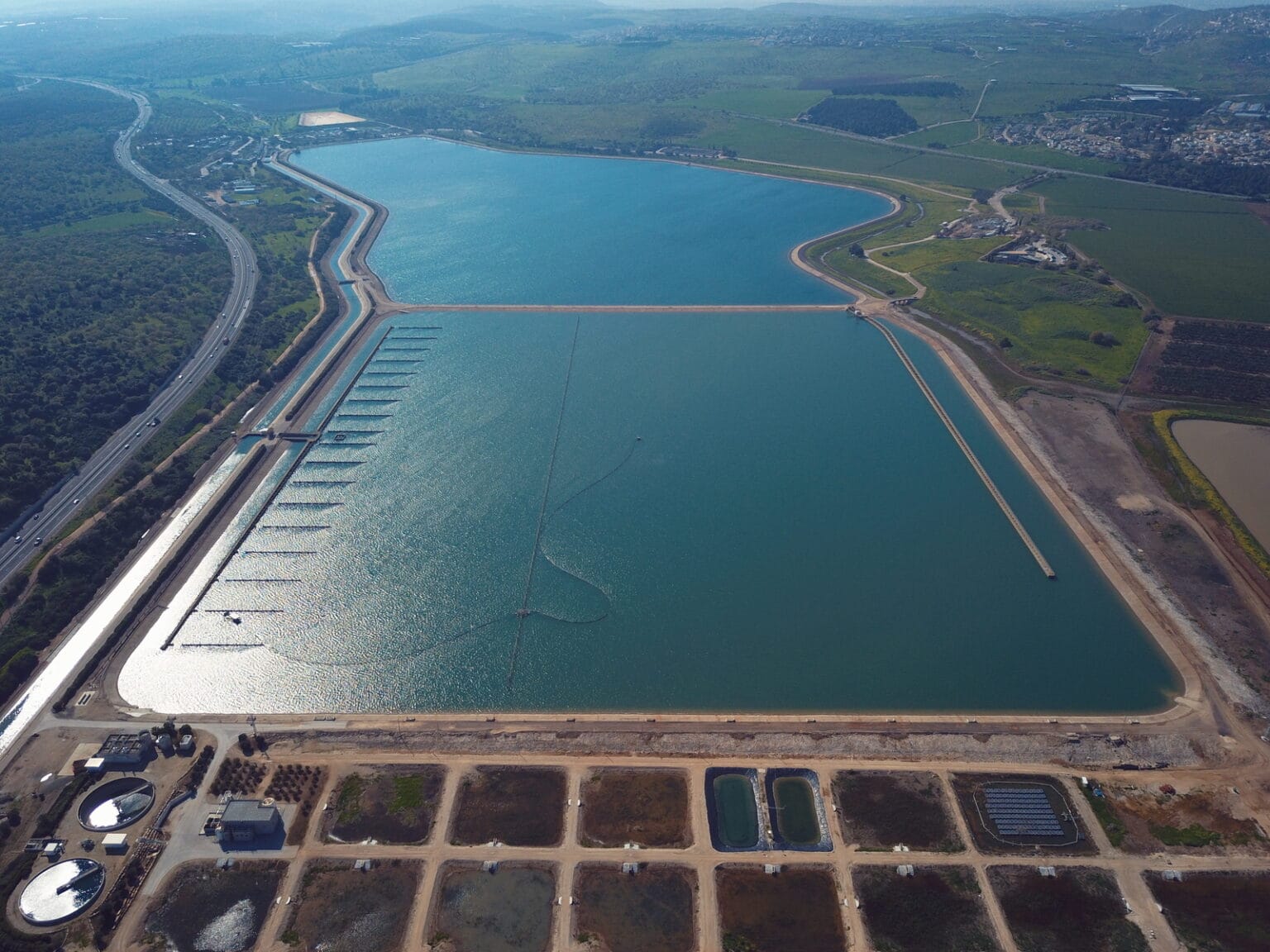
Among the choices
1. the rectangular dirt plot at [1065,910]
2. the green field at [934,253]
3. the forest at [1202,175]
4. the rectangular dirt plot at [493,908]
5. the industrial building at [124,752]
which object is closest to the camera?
the rectangular dirt plot at [1065,910]

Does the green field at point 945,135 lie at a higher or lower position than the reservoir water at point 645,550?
higher

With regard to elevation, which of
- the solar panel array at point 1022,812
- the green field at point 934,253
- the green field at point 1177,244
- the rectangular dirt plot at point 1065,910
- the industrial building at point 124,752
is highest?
the green field at point 1177,244

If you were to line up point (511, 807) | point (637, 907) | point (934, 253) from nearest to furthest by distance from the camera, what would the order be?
point (637, 907) → point (511, 807) → point (934, 253)

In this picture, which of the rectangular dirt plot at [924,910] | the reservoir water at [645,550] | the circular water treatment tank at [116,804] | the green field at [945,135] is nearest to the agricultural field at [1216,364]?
the reservoir water at [645,550]

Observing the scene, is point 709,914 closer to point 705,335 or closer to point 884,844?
point 884,844

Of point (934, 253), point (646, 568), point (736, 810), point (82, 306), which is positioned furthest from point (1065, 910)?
point (82, 306)

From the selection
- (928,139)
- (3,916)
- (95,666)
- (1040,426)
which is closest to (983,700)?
(1040,426)

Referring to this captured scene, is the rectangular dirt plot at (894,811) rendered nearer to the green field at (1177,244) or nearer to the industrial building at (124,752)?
the industrial building at (124,752)

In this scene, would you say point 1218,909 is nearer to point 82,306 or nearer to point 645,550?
point 645,550
